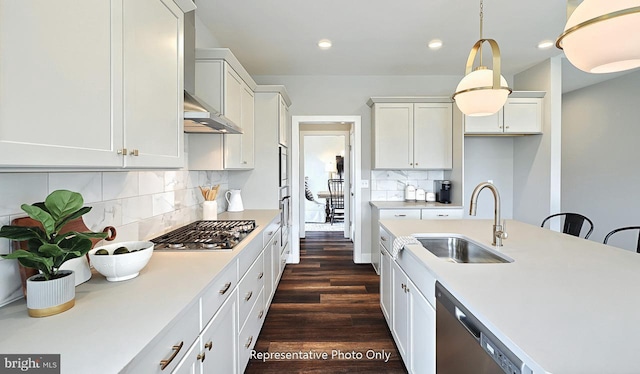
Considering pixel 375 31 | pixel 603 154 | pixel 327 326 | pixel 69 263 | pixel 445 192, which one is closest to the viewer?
pixel 69 263

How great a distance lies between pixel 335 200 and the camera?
8469 mm

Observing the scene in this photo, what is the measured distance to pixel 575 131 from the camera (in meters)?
4.94

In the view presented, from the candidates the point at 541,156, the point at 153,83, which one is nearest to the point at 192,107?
the point at 153,83

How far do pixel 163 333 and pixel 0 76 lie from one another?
76cm

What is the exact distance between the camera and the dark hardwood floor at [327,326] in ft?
6.68

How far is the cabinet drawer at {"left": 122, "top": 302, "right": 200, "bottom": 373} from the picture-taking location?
756mm

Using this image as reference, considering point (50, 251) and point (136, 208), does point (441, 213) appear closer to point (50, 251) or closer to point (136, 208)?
point (136, 208)

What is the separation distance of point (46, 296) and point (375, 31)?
10.1ft

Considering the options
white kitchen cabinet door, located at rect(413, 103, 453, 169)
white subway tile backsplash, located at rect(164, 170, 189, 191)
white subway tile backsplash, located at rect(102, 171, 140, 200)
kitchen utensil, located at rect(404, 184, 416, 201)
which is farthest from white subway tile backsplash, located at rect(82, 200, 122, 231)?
kitchen utensil, located at rect(404, 184, 416, 201)

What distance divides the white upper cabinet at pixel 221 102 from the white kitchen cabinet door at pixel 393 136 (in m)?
1.79

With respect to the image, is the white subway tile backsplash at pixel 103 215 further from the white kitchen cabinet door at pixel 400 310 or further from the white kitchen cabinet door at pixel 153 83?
the white kitchen cabinet door at pixel 400 310

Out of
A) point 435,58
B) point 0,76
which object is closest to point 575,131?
point 435,58

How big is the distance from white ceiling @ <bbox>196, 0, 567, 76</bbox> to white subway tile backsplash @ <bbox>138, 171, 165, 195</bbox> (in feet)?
5.01

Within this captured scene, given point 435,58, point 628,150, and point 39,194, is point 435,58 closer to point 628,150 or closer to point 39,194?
point 628,150
